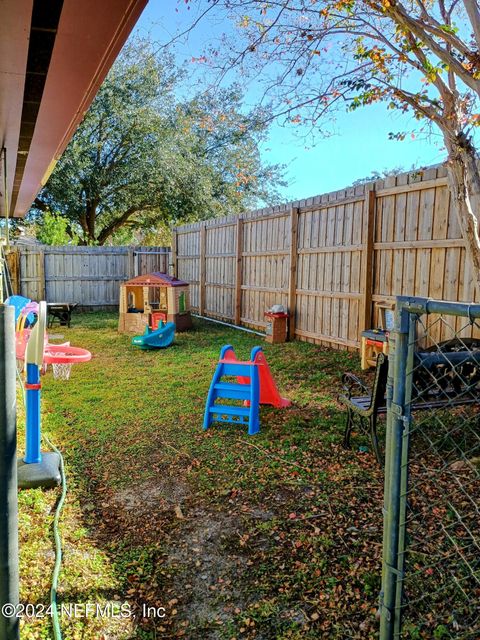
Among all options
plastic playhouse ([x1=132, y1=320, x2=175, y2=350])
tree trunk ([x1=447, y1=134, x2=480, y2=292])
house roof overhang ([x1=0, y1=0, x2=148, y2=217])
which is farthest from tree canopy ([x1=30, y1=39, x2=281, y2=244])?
house roof overhang ([x1=0, y1=0, x2=148, y2=217])

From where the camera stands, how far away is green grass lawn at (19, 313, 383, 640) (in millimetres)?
1993

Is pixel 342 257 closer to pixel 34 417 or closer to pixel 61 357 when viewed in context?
pixel 61 357

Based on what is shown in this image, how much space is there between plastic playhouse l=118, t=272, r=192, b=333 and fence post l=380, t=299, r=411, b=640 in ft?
26.6

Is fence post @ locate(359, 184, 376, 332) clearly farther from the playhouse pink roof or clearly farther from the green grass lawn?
the playhouse pink roof

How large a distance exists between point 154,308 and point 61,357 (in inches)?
200

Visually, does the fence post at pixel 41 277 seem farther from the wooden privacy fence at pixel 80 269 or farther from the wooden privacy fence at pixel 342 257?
the wooden privacy fence at pixel 342 257

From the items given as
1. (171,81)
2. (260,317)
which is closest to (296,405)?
(260,317)

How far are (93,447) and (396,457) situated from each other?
119 inches

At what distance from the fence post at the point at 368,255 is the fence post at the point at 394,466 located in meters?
5.23

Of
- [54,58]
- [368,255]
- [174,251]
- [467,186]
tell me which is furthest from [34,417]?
[174,251]

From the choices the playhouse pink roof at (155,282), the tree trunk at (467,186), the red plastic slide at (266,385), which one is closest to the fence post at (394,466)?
the tree trunk at (467,186)

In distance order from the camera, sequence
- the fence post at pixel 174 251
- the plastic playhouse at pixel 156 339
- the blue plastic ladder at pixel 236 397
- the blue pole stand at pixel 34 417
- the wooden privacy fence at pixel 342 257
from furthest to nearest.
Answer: the fence post at pixel 174 251 → the plastic playhouse at pixel 156 339 → the wooden privacy fence at pixel 342 257 → the blue plastic ladder at pixel 236 397 → the blue pole stand at pixel 34 417

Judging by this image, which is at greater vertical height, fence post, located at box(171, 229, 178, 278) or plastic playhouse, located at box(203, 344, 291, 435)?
fence post, located at box(171, 229, 178, 278)

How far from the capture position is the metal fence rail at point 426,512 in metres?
1.47
